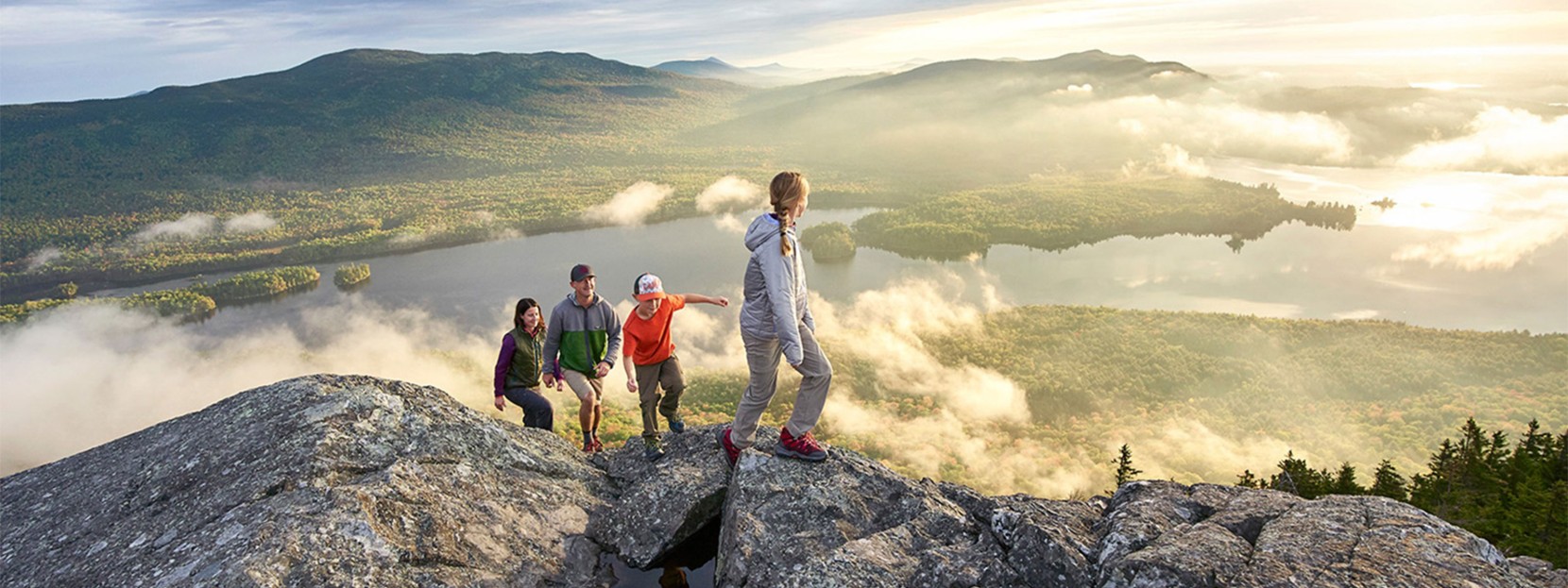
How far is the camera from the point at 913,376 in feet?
389

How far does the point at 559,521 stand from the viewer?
9.34 metres

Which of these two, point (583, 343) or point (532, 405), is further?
point (532, 405)

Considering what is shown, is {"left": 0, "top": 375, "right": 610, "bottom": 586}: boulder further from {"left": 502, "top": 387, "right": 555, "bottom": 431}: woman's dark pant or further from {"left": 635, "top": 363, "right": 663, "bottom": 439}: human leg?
{"left": 502, "top": 387, "right": 555, "bottom": 431}: woman's dark pant

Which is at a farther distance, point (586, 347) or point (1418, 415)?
point (1418, 415)

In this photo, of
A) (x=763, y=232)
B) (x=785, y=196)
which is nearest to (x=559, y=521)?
(x=763, y=232)

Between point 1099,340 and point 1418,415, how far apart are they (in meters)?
40.8

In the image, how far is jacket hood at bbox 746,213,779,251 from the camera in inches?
335

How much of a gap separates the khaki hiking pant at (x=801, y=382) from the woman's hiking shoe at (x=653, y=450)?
158cm

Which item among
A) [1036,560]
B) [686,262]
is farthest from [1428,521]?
[686,262]

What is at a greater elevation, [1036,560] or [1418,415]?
[1036,560]

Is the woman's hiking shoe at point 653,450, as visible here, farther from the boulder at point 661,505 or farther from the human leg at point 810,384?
the human leg at point 810,384

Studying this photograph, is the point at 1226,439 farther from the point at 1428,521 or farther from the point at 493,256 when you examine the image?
the point at 493,256

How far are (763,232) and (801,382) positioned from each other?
6.46 ft

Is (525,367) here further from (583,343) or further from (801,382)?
(801,382)
